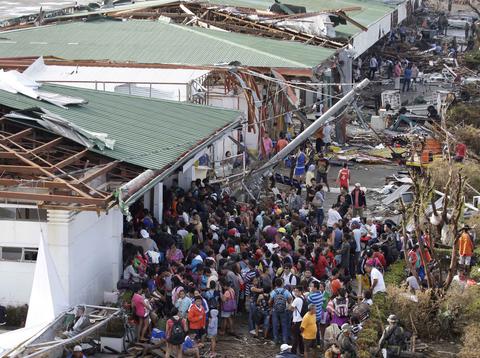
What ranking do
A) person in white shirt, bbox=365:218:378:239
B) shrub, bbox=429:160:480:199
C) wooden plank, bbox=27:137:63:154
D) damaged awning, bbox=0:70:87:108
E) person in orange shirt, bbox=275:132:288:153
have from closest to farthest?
wooden plank, bbox=27:137:63:154
damaged awning, bbox=0:70:87:108
person in white shirt, bbox=365:218:378:239
shrub, bbox=429:160:480:199
person in orange shirt, bbox=275:132:288:153

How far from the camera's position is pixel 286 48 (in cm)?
3388

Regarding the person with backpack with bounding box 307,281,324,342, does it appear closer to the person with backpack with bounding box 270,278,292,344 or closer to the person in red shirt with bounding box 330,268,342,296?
the person with backpack with bounding box 270,278,292,344

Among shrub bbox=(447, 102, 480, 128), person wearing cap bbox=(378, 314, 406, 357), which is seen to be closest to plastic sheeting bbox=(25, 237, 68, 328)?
person wearing cap bbox=(378, 314, 406, 357)

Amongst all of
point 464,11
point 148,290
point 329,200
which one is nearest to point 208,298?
point 148,290

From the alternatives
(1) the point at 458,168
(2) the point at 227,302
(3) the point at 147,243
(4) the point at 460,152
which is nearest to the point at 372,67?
(4) the point at 460,152

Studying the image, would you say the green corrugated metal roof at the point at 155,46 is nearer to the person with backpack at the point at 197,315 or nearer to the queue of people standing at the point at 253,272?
the queue of people standing at the point at 253,272

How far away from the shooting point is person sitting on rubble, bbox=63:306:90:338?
16562mm

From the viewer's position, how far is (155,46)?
32.3 m

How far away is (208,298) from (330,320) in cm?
205

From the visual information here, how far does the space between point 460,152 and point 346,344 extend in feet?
48.9

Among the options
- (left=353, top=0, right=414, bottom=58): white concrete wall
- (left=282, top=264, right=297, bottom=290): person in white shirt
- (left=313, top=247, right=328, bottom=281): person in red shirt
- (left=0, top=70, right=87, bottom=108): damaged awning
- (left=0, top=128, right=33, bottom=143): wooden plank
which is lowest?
(left=313, top=247, right=328, bottom=281): person in red shirt

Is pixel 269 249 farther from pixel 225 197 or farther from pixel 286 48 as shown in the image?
pixel 286 48

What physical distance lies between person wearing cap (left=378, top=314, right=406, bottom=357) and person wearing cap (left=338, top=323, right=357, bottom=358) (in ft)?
2.88

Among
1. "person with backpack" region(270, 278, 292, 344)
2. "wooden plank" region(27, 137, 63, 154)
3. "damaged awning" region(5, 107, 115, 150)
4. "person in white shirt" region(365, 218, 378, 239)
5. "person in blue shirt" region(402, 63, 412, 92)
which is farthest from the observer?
"person in blue shirt" region(402, 63, 412, 92)
